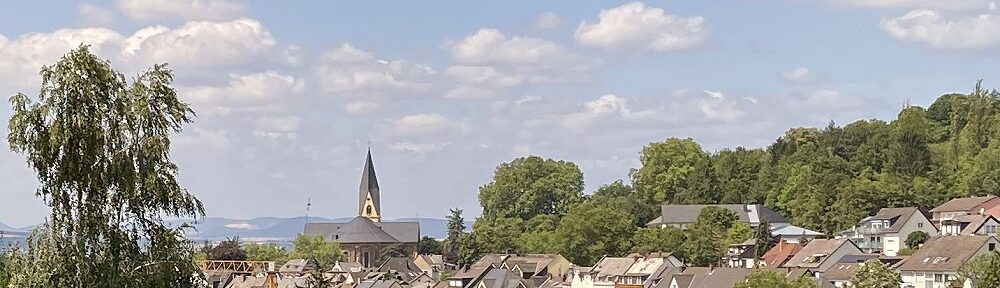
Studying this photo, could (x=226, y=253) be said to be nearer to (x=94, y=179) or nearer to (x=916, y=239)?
(x=916, y=239)

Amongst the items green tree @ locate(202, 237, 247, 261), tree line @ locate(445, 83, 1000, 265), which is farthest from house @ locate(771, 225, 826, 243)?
green tree @ locate(202, 237, 247, 261)

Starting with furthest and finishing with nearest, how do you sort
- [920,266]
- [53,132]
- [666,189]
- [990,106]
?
[666,189], [990,106], [920,266], [53,132]

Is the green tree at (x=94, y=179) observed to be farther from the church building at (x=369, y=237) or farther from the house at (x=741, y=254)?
the church building at (x=369, y=237)

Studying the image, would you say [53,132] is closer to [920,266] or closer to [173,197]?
[173,197]

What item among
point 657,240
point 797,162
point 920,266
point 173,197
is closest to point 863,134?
point 797,162

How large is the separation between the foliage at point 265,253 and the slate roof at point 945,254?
213 feet

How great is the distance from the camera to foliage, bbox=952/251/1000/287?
4841 cm

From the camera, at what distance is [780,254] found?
3888 inches

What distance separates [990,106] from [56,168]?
379 ft

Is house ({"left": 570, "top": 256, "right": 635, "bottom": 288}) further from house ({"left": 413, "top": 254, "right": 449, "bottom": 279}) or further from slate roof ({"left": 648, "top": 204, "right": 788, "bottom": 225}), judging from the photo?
house ({"left": 413, "top": 254, "right": 449, "bottom": 279})

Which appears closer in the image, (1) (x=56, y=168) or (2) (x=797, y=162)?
(1) (x=56, y=168)

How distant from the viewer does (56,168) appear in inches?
738

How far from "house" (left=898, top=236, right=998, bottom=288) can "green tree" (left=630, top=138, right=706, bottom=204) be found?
54.2m

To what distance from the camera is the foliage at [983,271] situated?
48406 mm
